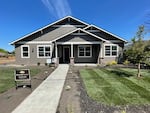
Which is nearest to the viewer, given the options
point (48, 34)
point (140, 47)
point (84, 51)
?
point (140, 47)

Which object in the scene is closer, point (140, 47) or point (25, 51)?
point (140, 47)

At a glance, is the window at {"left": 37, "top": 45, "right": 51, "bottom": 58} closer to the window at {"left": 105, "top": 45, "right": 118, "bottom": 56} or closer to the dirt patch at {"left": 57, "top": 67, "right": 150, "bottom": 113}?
the window at {"left": 105, "top": 45, "right": 118, "bottom": 56}

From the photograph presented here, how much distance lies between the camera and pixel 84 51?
22.3 m

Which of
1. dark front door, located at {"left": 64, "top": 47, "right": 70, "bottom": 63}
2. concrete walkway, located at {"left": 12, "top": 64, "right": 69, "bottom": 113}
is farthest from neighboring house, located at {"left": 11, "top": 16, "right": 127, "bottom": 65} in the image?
concrete walkway, located at {"left": 12, "top": 64, "right": 69, "bottom": 113}

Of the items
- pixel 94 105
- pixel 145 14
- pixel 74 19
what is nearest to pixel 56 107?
pixel 94 105

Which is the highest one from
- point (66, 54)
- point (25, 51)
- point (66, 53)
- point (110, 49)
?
point (110, 49)

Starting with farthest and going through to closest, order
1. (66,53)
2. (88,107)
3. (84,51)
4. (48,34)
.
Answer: (66,53)
(84,51)
(48,34)
(88,107)

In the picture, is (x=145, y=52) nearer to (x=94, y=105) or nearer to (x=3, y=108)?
(x=94, y=105)

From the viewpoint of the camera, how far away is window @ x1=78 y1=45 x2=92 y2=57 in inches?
875

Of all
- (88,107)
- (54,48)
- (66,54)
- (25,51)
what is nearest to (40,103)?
(88,107)

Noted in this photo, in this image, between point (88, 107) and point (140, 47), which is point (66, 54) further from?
point (88, 107)

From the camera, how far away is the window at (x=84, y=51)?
72.9ft

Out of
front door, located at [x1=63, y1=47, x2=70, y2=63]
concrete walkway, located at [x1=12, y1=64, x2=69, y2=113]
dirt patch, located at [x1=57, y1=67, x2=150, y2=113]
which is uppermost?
front door, located at [x1=63, y1=47, x2=70, y2=63]

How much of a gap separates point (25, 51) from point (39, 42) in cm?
246
